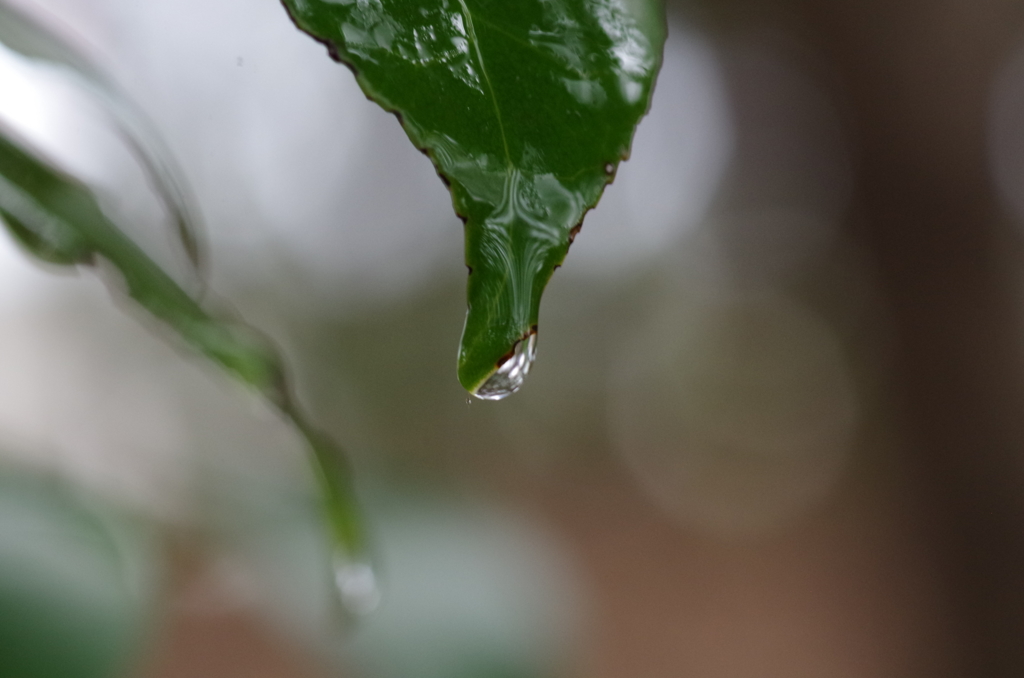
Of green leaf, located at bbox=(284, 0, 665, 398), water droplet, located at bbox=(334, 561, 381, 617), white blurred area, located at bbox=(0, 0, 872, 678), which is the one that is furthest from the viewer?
white blurred area, located at bbox=(0, 0, 872, 678)

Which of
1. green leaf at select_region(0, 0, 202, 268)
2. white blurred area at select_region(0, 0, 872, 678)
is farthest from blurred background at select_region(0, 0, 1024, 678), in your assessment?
green leaf at select_region(0, 0, 202, 268)

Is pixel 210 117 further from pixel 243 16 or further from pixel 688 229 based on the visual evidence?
pixel 688 229

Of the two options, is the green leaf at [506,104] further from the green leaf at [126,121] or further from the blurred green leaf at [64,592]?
the blurred green leaf at [64,592]

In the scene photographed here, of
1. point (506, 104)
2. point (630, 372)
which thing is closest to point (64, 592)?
point (506, 104)

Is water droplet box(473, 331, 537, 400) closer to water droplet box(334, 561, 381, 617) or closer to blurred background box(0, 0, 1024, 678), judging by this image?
water droplet box(334, 561, 381, 617)

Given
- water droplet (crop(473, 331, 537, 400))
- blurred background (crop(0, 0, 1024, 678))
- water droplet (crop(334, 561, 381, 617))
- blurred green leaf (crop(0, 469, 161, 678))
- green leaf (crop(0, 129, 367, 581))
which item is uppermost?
green leaf (crop(0, 129, 367, 581))

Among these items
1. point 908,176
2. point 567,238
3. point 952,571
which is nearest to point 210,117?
point 908,176

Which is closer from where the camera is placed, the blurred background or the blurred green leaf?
the blurred green leaf
